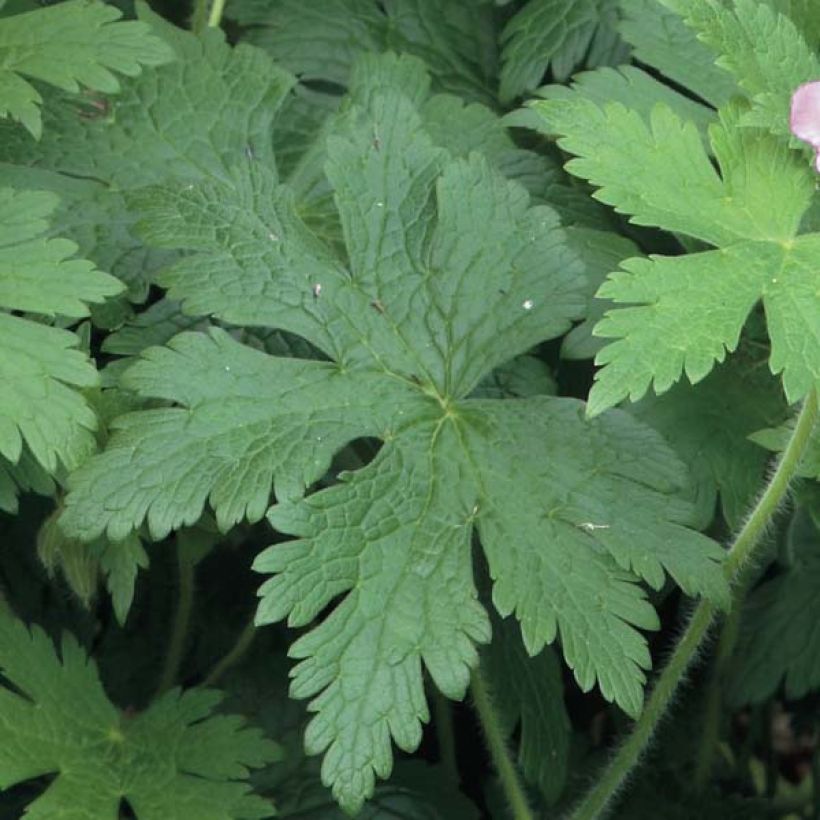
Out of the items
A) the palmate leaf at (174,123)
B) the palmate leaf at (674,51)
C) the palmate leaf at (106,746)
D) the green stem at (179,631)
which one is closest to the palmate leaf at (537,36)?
the palmate leaf at (674,51)

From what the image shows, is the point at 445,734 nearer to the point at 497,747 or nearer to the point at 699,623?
the point at 497,747

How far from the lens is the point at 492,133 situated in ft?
6.59

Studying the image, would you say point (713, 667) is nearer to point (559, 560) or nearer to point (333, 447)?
point (559, 560)

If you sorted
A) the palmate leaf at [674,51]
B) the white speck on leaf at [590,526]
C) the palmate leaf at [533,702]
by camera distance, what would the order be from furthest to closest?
the palmate leaf at [674,51]
the palmate leaf at [533,702]
the white speck on leaf at [590,526]

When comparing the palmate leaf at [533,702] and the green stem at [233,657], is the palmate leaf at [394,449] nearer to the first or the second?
the palmate leaf at [533,702]

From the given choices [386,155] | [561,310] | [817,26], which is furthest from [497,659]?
[817,26]

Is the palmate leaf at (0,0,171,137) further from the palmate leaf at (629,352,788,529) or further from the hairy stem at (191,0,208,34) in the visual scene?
the palmate leaf at (629,352,788,529)

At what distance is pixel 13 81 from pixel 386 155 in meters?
0.47

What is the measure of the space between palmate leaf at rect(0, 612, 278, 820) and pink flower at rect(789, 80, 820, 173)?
96cm

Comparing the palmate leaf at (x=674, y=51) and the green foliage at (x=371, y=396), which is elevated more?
the palmate leaf at (x=674, y=51)

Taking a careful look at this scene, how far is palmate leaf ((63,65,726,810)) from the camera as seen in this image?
1.46 metres

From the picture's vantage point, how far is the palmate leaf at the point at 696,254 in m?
1.45

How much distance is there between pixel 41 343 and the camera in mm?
1476

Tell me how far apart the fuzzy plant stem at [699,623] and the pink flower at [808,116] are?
0.29 metres
